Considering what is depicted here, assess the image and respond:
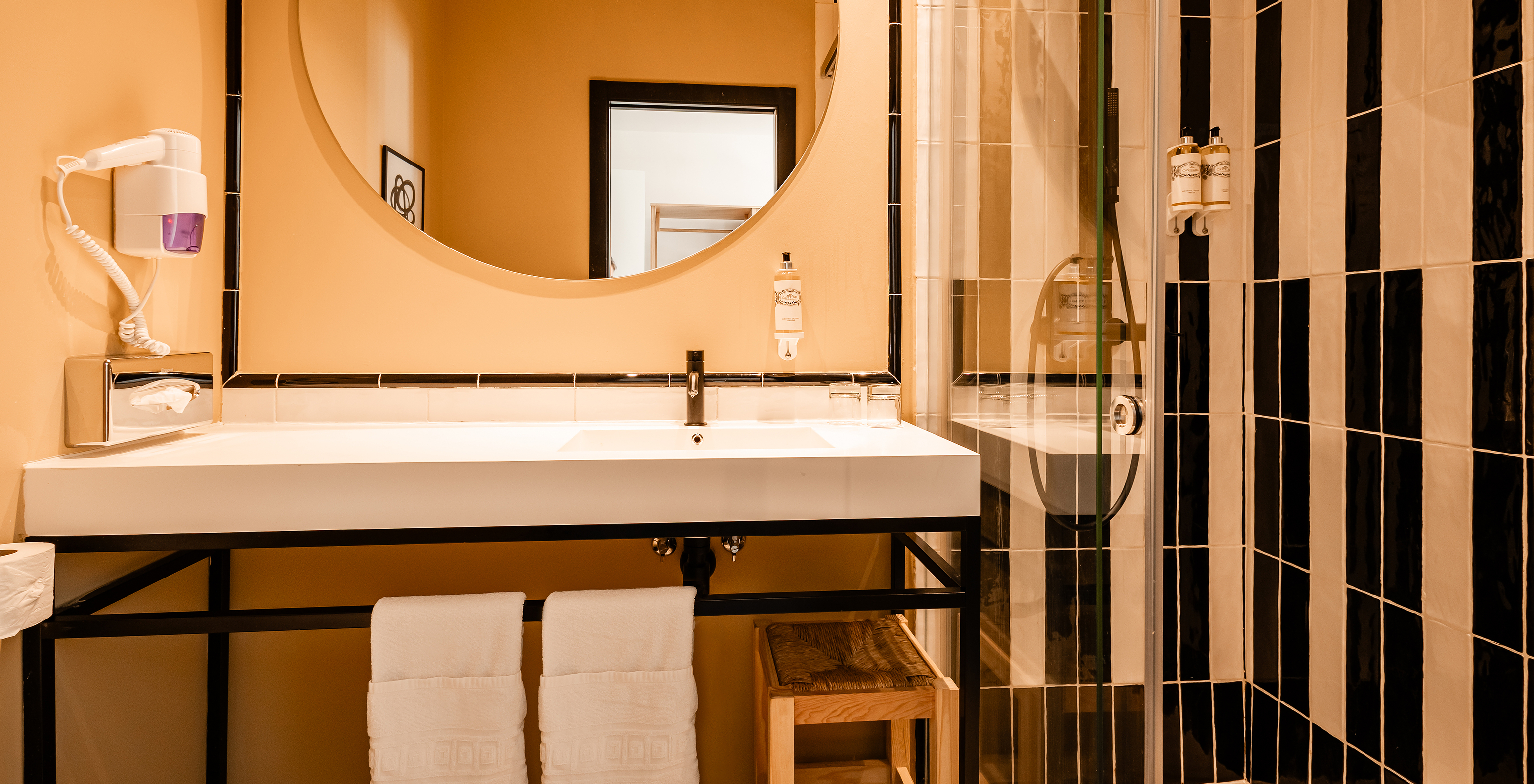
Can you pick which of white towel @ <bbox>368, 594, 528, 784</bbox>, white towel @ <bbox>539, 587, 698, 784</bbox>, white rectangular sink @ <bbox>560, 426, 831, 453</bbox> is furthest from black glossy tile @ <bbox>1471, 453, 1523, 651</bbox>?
white towel @ <bbox>368, 594, 528, 784</bbox>

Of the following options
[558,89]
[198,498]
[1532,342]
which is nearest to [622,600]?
[198,498]

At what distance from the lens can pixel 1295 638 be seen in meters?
1.74

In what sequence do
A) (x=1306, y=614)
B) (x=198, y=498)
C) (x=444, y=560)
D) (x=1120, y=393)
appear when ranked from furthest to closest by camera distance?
(x=1306, y=614)
(x=444, y=560)
(x=198, y=498)
(x=1120, y=393)

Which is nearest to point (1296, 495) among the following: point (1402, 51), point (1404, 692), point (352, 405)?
point (1404, 692)

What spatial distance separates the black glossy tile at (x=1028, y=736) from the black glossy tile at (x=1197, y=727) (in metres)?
0.96

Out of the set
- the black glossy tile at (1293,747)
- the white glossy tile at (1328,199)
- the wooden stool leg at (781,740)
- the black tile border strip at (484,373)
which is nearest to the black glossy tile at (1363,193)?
the white glossy tile at (1328,199)

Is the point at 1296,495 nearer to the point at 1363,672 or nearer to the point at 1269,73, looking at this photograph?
the point at 1363,672

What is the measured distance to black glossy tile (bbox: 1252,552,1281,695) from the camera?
5.86 ft

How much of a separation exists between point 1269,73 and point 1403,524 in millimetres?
1034

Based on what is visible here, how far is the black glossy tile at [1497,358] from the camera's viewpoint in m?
1.25

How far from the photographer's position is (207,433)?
1.39m

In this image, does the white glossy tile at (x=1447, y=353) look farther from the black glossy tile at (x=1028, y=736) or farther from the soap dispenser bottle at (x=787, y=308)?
the soap dispenser bottle at (x=787, y=308)

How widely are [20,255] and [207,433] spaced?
0.45 metres

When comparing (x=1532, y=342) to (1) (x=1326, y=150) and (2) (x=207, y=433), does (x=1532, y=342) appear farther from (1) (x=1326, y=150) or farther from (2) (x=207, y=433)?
(2) (x=207, y=433)
